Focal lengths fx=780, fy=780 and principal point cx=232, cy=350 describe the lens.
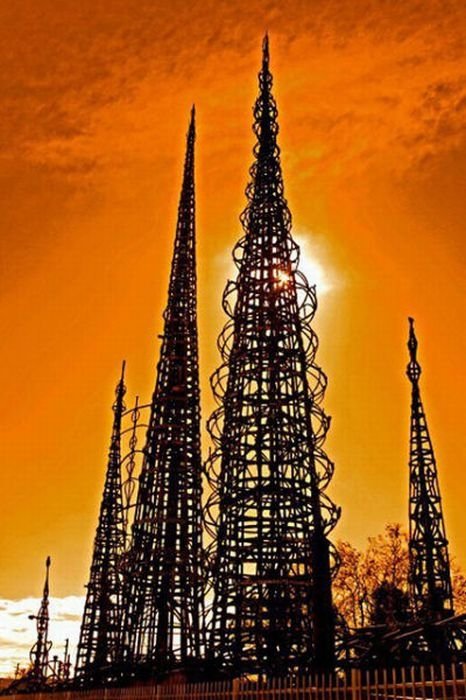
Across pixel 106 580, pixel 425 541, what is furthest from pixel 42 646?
pixel 425 541

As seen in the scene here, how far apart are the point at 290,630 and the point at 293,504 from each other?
157 inches

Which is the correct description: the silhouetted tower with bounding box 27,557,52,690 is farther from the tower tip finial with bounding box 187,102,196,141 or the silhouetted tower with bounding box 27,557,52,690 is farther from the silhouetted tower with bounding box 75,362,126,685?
the tower tip finial with bounding box 187,102,196,141

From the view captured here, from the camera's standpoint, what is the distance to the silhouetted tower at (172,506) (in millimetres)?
36562

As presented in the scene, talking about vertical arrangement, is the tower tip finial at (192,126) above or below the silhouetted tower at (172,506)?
above

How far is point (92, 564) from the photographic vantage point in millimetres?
54594

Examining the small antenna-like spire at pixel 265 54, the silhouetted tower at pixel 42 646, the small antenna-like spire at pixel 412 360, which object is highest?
the small antenna-like spire at pixel 265 54

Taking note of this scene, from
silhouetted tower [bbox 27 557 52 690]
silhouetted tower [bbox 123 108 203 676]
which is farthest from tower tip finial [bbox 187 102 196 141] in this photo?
silhouetted tower [bbox 27 557 52 690]

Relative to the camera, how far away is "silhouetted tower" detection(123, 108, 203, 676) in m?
36.6

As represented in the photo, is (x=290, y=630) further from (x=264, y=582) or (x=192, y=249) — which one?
(x=192, y=249)

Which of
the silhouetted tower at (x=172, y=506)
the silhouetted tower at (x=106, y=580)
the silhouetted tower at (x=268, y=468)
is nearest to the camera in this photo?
the silhouetted tower at (x=268, y=468)

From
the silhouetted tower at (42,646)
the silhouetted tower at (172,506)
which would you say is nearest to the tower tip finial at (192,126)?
the silhouetted tower at (172,506)

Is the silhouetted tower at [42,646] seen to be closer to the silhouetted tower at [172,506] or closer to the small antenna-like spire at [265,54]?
the silhouetted tower at [172,506]

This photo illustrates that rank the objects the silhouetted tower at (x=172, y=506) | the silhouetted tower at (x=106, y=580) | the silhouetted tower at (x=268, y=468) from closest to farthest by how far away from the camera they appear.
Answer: the silhouetted tower at (x=268, y=468), the silhouetted tower at (x=172, y=506), the silhouetted tower at (x=106, y=580)

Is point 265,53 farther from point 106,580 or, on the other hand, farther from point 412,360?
point 106,580
